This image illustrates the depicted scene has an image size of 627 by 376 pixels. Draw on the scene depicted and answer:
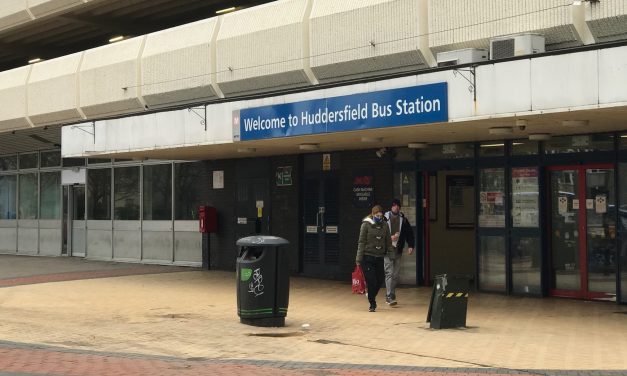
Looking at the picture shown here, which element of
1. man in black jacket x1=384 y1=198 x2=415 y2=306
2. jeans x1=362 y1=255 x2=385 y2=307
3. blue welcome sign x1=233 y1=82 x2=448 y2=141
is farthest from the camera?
man in black jacket x1=384 y1=198 x2=415 y2=306

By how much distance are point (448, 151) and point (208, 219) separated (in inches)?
279

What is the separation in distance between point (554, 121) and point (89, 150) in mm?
10519

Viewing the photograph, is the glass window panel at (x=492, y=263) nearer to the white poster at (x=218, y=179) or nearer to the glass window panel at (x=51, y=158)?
the white poster at (x=218, y=179)

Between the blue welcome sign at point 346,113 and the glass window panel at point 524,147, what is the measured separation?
3.53 meters

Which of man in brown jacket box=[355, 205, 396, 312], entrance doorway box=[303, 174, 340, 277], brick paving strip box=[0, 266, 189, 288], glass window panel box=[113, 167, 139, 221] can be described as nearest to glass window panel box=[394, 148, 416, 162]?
entrance doorway box=[303, 174, 340, 277]

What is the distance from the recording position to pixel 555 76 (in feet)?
33.1

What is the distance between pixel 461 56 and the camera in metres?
12.4

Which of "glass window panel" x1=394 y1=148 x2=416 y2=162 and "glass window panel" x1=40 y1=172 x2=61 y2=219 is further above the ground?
"glass window panel" x1=394 y1=148 x2=416 y2=162

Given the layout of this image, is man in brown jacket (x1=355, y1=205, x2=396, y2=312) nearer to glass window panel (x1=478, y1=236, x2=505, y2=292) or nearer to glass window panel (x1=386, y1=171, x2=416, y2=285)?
glass window panel (x1=478, y1=236, x2=505, y2=292)

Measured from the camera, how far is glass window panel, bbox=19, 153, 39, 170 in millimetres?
27344

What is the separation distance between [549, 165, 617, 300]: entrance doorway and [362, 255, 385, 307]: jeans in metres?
3.25

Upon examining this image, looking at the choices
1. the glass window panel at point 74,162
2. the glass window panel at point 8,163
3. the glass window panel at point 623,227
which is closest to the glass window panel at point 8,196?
the glass window panel at point 8,163

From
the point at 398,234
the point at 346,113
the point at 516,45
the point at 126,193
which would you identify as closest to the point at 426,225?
the point at 398,234

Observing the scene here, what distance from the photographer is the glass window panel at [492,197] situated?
576 inches
